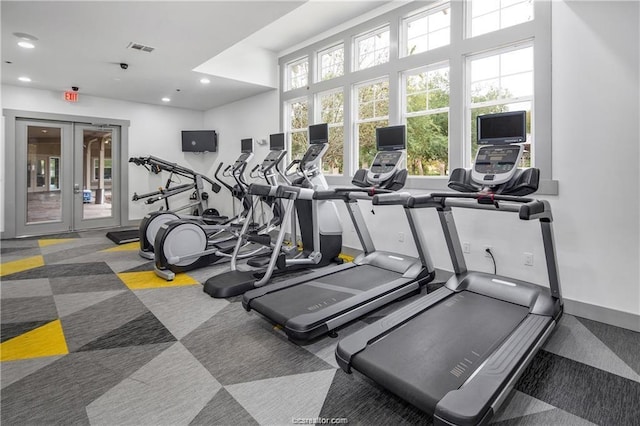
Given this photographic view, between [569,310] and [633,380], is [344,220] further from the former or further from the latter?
[633,380]

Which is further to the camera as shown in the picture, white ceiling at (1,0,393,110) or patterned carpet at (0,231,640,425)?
white ceiling at (1,0,393,110)

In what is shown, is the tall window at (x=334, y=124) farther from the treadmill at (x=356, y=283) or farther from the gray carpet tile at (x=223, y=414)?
the gray carpet tile at (x=223, y=414)

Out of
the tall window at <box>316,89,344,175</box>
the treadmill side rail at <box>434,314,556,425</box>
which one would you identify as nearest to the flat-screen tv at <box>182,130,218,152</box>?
the tall window at <box>316,89,344,175</box>

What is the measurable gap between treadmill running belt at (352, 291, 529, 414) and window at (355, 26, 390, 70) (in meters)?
3.85

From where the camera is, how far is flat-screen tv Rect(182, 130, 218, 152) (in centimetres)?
869

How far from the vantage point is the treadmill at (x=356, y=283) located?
2.71m

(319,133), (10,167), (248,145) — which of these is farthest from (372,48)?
(10,167)

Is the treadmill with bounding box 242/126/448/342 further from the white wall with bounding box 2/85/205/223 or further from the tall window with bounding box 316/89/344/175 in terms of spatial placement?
the white wall with bounding box 2/85/205/223

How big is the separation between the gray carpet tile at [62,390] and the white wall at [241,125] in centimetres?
529

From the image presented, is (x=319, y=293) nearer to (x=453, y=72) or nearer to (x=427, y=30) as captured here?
(x=453, y=72)

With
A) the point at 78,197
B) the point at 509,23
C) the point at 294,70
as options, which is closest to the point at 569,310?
the point at 509,23

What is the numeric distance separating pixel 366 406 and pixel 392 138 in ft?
9.09

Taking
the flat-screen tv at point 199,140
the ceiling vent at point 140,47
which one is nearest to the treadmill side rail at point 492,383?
the ceiling vent at point 140,47

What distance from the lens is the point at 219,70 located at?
602 centimetres
